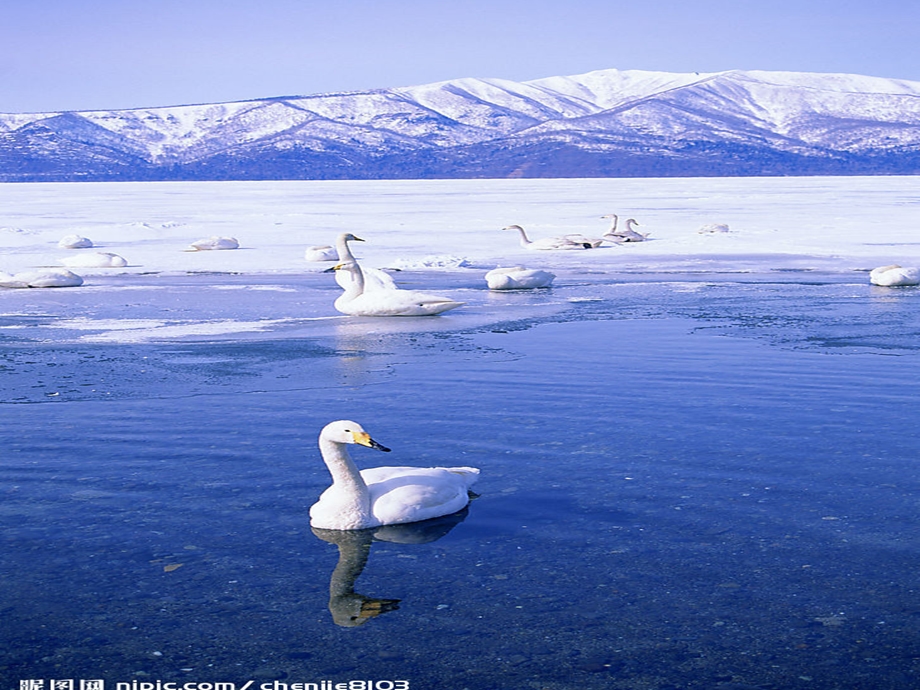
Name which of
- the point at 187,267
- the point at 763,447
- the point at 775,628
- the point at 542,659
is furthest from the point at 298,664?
the point at 187,267

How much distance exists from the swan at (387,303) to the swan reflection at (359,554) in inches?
351

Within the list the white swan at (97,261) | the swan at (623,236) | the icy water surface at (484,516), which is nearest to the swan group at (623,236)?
the swan at (623,236)

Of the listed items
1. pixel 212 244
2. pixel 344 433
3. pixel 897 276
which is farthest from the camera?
pixel 212 244

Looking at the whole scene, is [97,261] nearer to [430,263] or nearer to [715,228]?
[430,263]

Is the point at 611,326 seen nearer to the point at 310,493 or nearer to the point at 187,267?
the point at 310,493

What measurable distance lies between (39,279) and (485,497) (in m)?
14.9

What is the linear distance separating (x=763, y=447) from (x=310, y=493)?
130 inches

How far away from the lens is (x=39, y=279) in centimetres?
1992

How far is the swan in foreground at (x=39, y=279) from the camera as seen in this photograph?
1995 cm

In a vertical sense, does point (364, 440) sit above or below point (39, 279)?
above

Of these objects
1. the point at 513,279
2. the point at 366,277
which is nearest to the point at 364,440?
the point at 366,277

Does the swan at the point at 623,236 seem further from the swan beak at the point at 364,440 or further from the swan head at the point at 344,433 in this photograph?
the swan beak at the point at 364,440

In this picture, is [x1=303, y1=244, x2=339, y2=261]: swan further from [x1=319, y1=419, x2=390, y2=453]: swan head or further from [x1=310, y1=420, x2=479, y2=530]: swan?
[x1=319, y1=419, x2=390, y2=453]: swan head

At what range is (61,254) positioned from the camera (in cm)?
2728
